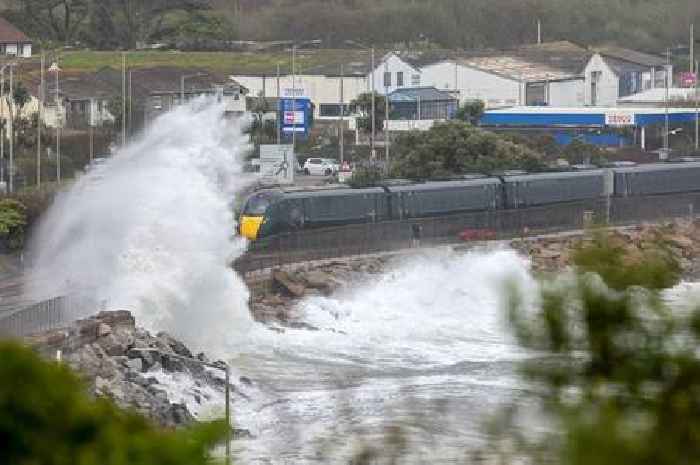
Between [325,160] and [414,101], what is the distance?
8.58 m

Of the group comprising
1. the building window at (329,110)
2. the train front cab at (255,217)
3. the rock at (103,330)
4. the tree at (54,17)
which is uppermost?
the tree at (54,17)

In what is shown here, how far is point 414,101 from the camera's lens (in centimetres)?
6181

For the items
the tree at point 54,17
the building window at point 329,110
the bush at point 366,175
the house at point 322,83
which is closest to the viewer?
the bush at point 366,175

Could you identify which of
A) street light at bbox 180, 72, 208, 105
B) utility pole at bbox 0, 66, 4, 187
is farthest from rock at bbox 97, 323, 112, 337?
street light at bbox 180, 72, 208, 105

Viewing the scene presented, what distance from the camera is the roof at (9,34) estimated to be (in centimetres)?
6669

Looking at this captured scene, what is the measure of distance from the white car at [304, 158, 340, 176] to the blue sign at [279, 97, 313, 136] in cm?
107

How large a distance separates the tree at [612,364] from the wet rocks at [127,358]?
14274 millimetres

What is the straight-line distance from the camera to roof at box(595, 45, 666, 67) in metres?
72.6

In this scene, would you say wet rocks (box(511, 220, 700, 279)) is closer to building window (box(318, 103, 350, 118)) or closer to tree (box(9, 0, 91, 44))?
building window (box(318, 103, 350, 118))

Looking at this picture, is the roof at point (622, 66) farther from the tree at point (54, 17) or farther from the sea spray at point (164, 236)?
the sea spray at point (164, 236)

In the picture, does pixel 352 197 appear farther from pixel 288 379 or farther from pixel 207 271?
pixel 288 379

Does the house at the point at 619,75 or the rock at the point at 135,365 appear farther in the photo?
the house at the point at 619,75

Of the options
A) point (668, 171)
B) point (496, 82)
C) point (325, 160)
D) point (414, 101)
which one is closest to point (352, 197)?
point (668, 171)

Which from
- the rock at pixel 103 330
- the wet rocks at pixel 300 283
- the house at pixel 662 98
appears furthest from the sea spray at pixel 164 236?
the house at pixel 662 98
